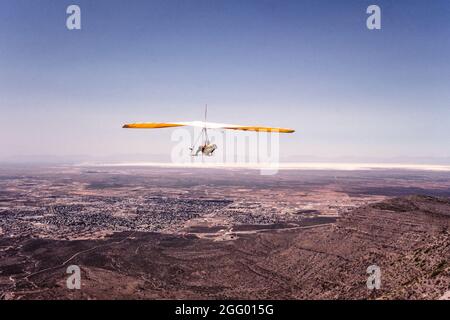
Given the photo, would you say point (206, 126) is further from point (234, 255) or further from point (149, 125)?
point (234, 255)

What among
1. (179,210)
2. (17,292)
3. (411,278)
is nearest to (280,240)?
(411,278)

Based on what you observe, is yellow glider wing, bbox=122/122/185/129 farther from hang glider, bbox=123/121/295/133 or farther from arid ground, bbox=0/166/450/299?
arid ground, bbox=0/166/450/299

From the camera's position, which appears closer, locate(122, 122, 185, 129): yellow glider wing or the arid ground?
locate(122, 122, 185, 129): yellow glider wing

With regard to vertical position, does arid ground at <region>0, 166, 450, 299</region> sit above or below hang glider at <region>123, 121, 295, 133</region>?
below

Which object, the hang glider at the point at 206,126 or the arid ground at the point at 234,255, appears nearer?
the hang glider at the point at 206,126

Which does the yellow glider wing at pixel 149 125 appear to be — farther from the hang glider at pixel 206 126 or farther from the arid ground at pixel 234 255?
the arid ground at pixel 234 255

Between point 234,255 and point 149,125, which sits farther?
point 234,255

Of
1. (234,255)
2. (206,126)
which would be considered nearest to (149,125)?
(206,126)

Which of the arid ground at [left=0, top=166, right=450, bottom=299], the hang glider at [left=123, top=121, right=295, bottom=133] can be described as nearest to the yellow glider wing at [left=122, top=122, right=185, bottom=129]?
the hang glider at [left=123, top=121, right=295, bottom=133]

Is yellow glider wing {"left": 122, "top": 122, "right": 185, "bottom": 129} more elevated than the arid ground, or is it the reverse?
yellow glider wing {"left": 122, "top": 122, "right": 185, "bottom": 129}

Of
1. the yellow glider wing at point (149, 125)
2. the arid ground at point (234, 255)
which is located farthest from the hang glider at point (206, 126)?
the arid ground at point (234, 255)
